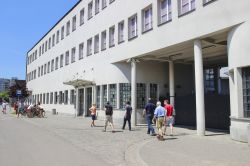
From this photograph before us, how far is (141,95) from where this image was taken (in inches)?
914

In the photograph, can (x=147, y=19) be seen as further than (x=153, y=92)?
No

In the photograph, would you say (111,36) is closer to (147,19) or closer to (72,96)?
(147,19)

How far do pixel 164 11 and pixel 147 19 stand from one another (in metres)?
2.09

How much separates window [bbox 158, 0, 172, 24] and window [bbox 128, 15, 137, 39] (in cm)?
323

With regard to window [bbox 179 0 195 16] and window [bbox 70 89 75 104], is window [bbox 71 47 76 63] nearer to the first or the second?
window [bbox 70 89 75 104]

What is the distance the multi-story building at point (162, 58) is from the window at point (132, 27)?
0.24ft

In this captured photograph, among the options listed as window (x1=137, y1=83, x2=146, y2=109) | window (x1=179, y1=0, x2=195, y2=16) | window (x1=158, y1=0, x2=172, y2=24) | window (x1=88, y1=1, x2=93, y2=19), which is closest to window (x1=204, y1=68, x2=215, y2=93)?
window (x1=137, y1=83, x2=146, y2=109)

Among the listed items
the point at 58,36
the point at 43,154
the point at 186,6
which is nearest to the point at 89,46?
the point at 58,36

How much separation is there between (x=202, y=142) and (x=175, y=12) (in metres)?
7.70

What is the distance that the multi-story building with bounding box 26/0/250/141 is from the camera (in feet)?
44.3

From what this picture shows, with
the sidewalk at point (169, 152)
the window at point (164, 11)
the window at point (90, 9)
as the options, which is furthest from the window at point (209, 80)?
the sidewalk at point (169, 152)

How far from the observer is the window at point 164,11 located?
60.8ft

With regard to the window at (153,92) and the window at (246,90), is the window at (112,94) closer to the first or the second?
the window at (153,92)

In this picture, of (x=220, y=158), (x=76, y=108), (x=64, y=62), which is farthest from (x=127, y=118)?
(x=64, y=62)
